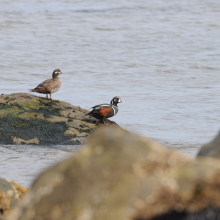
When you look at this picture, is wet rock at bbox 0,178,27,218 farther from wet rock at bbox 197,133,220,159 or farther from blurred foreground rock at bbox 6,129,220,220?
wet rock at bbox 197,133,220,159

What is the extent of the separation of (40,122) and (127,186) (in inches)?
268

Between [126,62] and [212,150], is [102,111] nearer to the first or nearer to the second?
[212,150]

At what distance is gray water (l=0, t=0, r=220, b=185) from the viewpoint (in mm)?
11648

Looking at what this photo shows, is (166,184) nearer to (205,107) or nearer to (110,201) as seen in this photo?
(110,201)

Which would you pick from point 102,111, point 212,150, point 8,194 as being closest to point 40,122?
point 102,111

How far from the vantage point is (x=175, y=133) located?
36.9 ft

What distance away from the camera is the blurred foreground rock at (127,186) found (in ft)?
7.93

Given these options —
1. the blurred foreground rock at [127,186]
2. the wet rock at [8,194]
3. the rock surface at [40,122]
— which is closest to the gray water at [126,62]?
the rock surface at [40,122]

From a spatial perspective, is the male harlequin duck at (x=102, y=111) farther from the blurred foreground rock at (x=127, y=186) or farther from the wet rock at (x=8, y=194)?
A: the blurred foreground rock at (x=127, y=186)

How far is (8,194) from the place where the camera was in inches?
158

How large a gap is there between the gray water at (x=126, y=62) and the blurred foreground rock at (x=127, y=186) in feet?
5.34

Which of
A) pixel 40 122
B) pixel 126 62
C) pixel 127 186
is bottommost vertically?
pixel 40 122

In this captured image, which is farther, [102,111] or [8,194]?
[102,111]

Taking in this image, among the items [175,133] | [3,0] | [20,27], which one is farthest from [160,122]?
[3,0]
